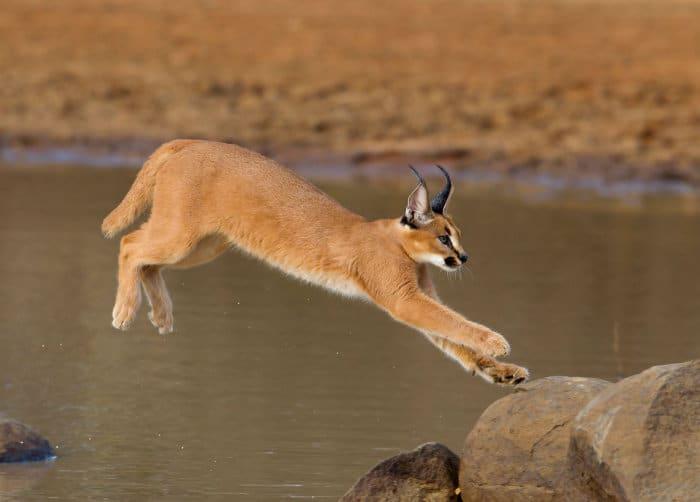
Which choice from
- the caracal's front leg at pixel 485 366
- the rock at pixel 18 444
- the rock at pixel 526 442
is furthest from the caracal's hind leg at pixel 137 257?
the rock at pixel 526 442

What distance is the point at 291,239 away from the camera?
9102 mm

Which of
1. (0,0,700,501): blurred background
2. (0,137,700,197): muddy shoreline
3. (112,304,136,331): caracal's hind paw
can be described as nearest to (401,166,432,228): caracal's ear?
(0,0,700,501): blurred background

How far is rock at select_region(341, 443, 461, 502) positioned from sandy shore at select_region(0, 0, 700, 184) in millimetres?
12316

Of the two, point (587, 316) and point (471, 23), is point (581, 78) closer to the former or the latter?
point (471, 23)

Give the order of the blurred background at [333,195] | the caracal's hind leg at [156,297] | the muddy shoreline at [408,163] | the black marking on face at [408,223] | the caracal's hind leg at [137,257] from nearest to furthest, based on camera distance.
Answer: the black marking on face at [408,223]
the caracal's hind leg at [137,257]
the blurred background at [333,195]
the caracal's hind leg at [156,297]
the muddy shoreline at [408,163]

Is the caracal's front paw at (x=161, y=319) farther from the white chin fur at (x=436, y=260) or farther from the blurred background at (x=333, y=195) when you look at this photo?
the white chin fur at (x=436, y=260)

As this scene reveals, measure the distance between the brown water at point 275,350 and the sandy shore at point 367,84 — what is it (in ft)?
12.3

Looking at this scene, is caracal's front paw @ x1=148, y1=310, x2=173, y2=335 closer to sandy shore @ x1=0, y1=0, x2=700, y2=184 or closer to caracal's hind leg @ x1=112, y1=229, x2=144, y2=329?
caracal's hind leg @ x1=112, y1=229, x2=144, y2=329

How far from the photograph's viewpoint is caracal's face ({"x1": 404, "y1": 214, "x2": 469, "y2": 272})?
8.38m

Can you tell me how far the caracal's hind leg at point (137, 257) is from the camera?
30.7 ft

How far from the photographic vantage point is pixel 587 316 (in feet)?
42.5

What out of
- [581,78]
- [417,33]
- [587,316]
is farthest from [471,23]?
[587,316]

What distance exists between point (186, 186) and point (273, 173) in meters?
0.49

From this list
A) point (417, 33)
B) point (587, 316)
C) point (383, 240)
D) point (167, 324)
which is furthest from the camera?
point (417, 33)
